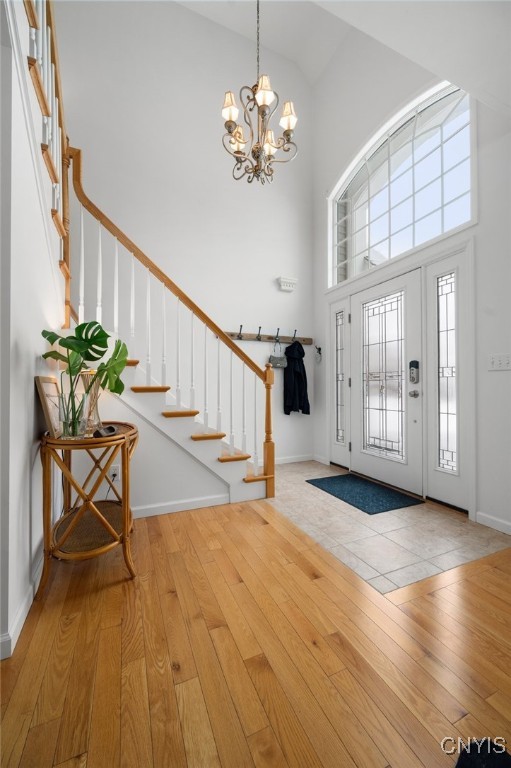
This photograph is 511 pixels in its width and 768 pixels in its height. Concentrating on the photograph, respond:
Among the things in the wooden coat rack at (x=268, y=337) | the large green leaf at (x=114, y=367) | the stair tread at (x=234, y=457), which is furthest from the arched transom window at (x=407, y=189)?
the large green leaf at (x=114, y=367)

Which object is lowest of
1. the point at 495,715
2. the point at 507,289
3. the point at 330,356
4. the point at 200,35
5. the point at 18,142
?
the point at 495,715

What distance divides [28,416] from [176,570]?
1.13m

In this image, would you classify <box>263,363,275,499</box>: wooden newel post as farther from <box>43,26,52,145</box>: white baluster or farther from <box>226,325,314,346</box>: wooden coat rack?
<box>43,26,52,145</box>: white baluster

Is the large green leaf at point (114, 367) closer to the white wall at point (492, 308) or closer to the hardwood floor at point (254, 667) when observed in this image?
the hardwood floor at point (254, 667)

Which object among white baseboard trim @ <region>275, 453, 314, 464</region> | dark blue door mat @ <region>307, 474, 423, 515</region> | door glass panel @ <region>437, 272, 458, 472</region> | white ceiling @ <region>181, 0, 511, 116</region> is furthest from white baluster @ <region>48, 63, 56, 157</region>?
white baseboard trim @ <region>275, 453, 314, 464</region>

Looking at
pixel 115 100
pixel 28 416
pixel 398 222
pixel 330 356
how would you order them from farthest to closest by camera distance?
pixel 330 356
pixel 115 100
pixel 398 222
pixel 28 416

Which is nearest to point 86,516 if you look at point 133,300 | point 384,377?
point 133,300

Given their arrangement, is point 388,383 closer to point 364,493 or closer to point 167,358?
point 364,493

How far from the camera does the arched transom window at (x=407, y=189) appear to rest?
2701 mm

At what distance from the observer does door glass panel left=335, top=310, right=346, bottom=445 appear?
402 cm

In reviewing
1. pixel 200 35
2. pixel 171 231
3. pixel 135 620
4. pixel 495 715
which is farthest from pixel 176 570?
pixel 200 35

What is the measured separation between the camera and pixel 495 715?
1.01 m

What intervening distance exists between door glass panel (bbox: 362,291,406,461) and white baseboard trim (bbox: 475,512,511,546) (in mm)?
809

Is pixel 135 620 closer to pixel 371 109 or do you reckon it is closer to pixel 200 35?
pixel 371 109
